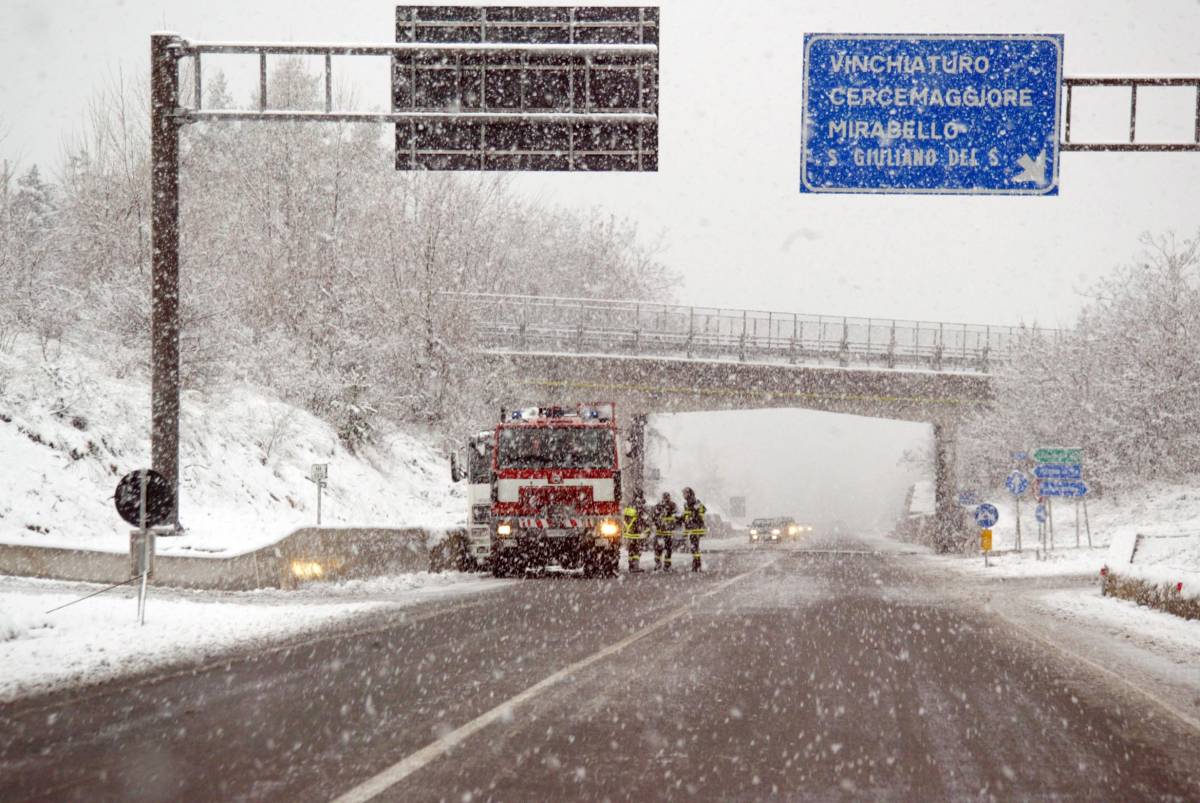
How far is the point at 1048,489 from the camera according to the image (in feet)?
115

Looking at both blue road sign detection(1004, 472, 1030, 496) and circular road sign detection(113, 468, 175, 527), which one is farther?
blue road sign detection(1004, 472, 1030, 496)

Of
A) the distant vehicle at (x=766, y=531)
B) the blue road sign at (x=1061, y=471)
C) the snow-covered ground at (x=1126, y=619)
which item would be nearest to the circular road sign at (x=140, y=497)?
the snow-covered ground at (x=1126, y=619)

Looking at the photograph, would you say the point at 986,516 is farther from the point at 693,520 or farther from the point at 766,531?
the point at 766,531

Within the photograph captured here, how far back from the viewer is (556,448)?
87.1 ft

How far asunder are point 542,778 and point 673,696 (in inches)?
126

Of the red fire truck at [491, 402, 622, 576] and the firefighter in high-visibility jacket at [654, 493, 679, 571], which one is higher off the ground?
the red fire truck at [491, 402, 622, 576]

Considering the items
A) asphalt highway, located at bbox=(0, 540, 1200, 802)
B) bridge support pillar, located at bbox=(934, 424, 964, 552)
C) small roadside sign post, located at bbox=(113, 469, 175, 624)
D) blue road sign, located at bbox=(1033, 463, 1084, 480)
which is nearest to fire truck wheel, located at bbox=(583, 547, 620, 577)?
asphalt highway, located at bbox=(0, 540, 1200, 802)

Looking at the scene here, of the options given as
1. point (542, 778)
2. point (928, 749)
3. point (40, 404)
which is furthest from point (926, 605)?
point (40, 404)

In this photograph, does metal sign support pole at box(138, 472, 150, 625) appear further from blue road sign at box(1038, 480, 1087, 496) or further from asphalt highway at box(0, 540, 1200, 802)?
blue road sign at box(1038, 480, 1087, 496)

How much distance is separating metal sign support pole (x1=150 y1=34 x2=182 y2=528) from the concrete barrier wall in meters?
1.44

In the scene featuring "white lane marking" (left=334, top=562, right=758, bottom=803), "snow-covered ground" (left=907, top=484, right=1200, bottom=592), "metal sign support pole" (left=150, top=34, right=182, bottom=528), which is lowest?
"snow-covered ground" (left=907, top=484, right=1200, bottom=592)

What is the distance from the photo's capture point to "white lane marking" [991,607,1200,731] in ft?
30.8

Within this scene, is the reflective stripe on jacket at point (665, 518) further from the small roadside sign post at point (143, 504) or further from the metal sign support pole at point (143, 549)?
the metal sign support pole at point (143, 549)

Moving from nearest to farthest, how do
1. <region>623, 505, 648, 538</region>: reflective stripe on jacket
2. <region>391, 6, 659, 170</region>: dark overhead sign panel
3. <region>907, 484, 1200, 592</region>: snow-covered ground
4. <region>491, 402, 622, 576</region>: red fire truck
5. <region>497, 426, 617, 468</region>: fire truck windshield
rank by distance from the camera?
<region>391, 6, 659, 170</region>: dark overhead sign panel
<region>907, 484, 1200, 592</region>: snow-covered ground
<region>491, 402, 622, 576</region>: red fire truck
<region>497, 426, 617, 468</region>: fire truck windshield
<region>623, 505, 648, 538</region>: reflective stripe on jacket
